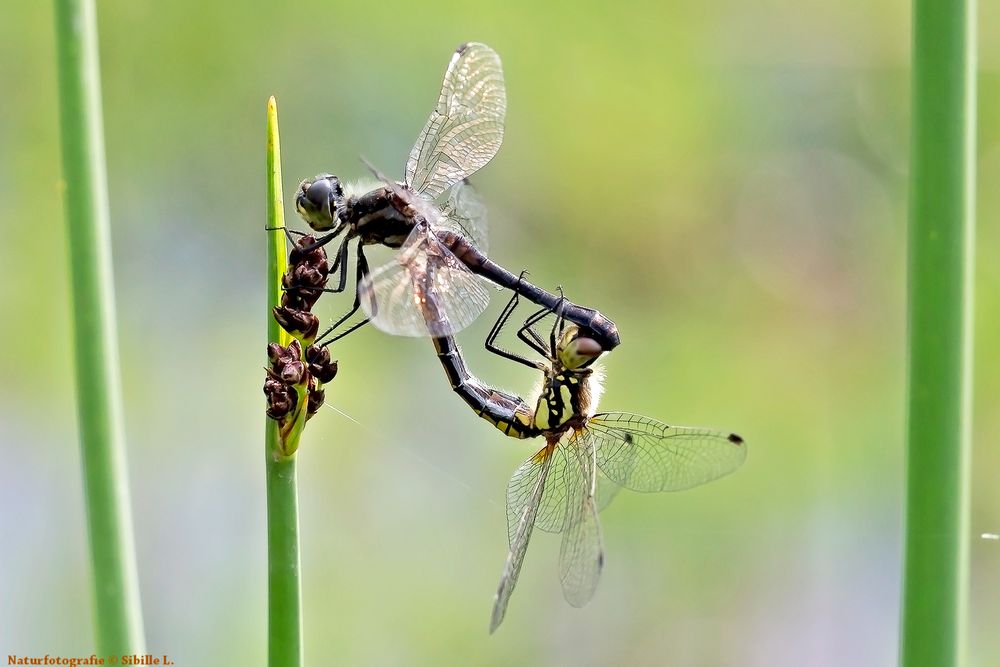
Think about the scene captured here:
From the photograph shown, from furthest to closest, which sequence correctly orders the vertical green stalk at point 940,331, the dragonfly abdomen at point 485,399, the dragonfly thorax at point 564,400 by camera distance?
the dragonfly thorax at point 564,400
the dragonfly abdomen at point 485,399
the vertical green stalk at point 940,331

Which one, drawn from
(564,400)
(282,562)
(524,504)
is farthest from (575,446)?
(282,562)

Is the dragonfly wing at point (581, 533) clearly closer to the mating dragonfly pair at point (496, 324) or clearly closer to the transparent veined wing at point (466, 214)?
the mating dragonfly pair at point (496, 324)

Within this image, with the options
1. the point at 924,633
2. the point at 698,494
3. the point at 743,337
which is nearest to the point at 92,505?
the point at 924,633

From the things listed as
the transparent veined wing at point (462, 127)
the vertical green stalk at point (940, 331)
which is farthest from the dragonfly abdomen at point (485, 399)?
the vertical green stalk at point (940, 331)

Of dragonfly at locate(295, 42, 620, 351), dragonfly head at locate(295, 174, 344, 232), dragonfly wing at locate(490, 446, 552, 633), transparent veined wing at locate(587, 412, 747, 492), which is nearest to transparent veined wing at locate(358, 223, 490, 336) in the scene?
dragonfly at locate(295, 42, 620, 351)

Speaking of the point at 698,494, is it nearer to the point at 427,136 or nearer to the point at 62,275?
the point at 427,136

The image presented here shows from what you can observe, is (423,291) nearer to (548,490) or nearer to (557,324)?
(557,324)

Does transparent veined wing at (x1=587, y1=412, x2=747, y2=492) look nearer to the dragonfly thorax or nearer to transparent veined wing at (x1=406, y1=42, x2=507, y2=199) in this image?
the dragonfly thorax
